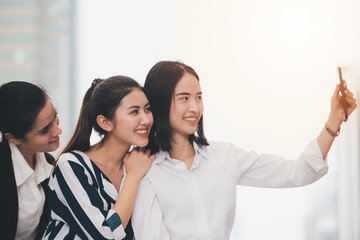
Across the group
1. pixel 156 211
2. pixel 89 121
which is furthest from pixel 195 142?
pixel 89 121

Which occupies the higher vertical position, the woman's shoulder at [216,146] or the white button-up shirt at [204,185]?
the woman's shoulder at [216,146]

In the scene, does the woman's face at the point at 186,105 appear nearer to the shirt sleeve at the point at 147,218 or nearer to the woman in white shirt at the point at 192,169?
the woman in white shirt at the point at 192,169

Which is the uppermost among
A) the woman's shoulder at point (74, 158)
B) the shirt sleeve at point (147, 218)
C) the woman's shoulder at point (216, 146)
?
the woman's shoulder at point (216, 146)

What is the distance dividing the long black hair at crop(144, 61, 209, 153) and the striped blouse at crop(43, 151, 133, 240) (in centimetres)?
26

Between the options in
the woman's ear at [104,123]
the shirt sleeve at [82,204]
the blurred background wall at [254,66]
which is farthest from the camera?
the blurred background wall at [254,66]

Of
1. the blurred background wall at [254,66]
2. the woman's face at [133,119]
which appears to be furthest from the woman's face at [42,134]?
the blurred background wall at [254,66]

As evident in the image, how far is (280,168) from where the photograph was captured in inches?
53.3

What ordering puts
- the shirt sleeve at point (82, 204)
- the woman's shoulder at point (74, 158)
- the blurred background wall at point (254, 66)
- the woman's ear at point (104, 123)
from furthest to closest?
the blurred background wall at point (254, 66)
the woman's ear at point (104, 123)
the woman's shoulder at point (74, 158)
the shirt sleeve at point (82, 204)

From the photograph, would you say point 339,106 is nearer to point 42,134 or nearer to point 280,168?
point 280,168

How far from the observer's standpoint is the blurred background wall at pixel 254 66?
238 cm

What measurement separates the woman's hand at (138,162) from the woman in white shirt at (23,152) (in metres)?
0.31

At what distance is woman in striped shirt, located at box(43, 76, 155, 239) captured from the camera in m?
1.18

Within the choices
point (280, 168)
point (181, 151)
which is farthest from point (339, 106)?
point (181, 151)

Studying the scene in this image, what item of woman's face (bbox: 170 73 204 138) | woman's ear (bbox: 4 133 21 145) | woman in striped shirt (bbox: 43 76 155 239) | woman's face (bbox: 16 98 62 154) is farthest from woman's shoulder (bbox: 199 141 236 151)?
woman's ear (bbox: 4 133 21 145)
